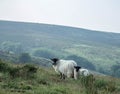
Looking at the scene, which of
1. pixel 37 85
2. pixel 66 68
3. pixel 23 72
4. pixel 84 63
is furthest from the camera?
pixel 84 63

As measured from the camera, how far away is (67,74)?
23516 millimetres

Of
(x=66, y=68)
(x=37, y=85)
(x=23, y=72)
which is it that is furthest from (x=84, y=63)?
(x=37, y=85)

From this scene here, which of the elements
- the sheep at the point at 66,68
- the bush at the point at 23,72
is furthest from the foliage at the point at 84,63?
the bush at the point at 23,72

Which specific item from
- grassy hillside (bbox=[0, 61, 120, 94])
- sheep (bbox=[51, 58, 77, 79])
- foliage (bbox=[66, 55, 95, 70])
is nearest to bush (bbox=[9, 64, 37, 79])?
grassy hillside (bbox=[0, 61, 120, 94])

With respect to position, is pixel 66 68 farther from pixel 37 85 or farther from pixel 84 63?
pixel 84 63

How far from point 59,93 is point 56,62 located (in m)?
11.8

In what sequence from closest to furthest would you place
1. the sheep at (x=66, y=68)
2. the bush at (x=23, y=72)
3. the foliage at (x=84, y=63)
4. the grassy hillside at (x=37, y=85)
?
the grassy hillside at (x=37, y=85), the bush at (x=23, y=72), the sheep at (x=66, y=68), the foliage at (x=84, y=63)

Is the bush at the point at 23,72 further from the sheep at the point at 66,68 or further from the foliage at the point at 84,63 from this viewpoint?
the foliage at the point at 84,63

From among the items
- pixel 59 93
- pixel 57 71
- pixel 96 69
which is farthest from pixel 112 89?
pixel 96 69

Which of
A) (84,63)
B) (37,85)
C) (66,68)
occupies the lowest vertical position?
(84,63)

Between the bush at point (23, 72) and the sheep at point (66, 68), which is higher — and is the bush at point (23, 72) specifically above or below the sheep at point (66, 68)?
above

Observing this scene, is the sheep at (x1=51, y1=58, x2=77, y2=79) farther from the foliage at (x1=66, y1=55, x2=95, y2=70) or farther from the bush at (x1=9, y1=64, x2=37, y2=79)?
the foliage at (x1=66, y1=55, x2=95, y2=70)

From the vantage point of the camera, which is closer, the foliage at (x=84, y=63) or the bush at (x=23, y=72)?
the bush at (x=23, y=72)

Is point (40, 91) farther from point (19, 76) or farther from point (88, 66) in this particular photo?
point (88, 66)
